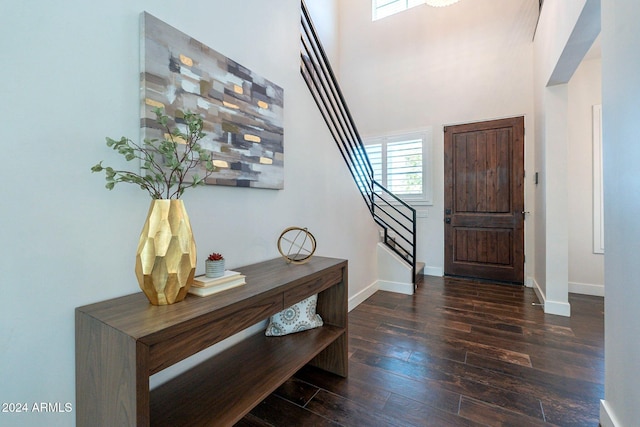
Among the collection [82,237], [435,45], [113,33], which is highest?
[435,45]

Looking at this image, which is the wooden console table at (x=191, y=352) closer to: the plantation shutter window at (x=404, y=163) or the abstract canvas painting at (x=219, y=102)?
the abstract canvas painting at (x=219, y=102)

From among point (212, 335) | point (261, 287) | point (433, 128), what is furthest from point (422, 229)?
point (212, 335)

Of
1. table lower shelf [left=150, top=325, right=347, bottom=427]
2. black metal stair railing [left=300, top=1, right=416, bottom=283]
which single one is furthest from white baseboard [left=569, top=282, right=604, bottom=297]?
table lower shelf [left=150, top=325, right=347, bottom=427]

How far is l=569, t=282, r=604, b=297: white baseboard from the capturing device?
334 cm

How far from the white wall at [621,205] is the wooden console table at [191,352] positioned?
134cm

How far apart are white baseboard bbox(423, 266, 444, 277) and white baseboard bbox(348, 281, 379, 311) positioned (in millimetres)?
1249

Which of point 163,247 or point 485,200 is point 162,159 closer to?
point 163,247

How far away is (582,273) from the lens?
11.3 feet

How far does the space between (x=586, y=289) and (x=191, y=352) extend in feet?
14.7

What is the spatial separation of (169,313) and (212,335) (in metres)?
0.18

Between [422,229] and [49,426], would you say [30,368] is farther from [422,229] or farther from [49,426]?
[422,229]

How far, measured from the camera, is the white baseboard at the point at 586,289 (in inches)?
132

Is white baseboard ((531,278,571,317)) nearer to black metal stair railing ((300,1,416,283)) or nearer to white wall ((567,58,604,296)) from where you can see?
white wall ((567,58,604,296))

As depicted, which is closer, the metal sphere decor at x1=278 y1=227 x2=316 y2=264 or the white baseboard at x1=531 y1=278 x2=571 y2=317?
the metal sphere decor at x1=278 y1=227 x2=316 y2=264
